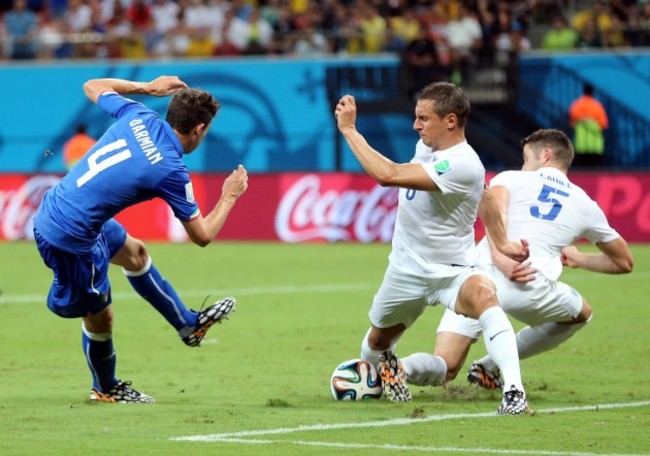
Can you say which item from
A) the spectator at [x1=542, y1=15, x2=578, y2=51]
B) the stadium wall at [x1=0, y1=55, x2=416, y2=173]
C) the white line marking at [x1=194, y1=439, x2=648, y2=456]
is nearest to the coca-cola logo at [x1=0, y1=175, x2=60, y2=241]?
the stadium wall at [x1=0, y1=55, x2=416, y2=173]

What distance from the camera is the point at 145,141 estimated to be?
8.68m

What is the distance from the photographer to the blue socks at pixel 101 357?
9.29 metres

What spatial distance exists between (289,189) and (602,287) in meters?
8.62

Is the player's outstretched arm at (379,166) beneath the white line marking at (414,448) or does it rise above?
above

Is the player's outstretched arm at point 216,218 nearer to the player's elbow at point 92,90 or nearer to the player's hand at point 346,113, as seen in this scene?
the player's hand at point 346,113

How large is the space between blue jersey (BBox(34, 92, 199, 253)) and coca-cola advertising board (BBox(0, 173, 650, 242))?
15630mm

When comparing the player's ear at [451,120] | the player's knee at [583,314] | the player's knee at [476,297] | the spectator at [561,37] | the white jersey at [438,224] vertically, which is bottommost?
the spectator at [561,37]

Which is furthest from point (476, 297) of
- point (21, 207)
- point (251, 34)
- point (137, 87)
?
point (251, 34)

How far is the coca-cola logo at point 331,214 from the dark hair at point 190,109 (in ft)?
51.8

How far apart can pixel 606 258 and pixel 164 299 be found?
308 centimetres

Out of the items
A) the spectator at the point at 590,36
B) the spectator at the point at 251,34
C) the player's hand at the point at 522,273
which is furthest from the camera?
the spectator at the point at 251,34

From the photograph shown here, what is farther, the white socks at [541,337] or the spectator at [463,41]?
the spectator at [463,41]

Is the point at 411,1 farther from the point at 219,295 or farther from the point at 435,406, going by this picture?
the point at 435,406

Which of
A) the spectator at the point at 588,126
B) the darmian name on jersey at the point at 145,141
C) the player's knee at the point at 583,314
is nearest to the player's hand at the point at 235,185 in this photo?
the darmian name on jersey at the point at 145,141
